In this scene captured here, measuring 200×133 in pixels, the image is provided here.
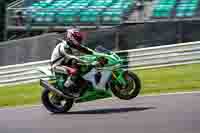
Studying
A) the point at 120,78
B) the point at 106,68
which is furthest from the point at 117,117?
the point at 106,68

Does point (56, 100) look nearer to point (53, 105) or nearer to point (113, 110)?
point (53, 105)

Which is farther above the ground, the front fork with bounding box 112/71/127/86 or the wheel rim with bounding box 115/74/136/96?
the front fork with bounding box 112/71/127/86

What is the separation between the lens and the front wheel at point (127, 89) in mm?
10883

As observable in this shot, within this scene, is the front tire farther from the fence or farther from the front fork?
the fence

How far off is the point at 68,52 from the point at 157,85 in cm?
321

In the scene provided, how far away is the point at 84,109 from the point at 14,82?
25.1 feet

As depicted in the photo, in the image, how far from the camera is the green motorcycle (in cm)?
1091

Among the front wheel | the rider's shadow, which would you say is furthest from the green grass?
the rider's shadow

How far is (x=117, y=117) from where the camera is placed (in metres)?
9.84

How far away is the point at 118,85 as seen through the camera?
11.0 m

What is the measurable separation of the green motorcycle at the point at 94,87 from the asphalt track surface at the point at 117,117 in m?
Result: 0.21

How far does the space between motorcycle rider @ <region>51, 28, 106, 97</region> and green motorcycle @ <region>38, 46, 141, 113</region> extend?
0.11 metres

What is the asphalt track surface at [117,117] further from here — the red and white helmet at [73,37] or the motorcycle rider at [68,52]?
the red and white helmet at [73,37]

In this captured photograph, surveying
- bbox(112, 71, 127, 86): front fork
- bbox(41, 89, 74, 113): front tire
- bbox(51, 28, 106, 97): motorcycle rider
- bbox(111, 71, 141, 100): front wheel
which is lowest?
bbox(41, 89, 74, 113): front tire
